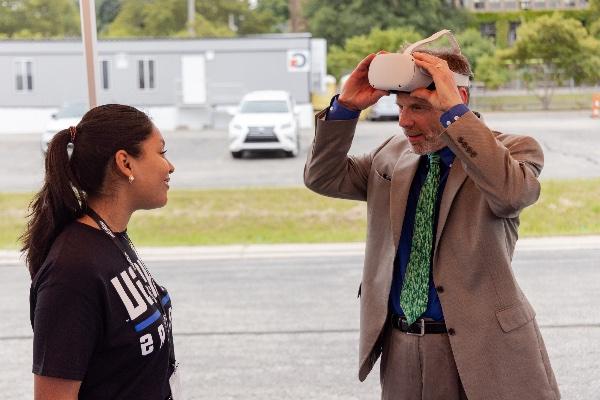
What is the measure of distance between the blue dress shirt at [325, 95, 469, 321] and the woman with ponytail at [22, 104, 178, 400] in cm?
52

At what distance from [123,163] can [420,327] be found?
32.7 inches

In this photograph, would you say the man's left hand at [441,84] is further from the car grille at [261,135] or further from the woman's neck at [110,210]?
the car grille at [261,135]

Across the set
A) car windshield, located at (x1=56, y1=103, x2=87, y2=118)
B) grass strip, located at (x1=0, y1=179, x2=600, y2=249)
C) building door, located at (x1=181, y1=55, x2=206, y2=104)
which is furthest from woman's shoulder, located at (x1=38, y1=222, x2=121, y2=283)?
building door, located at (x1=181, y1=55, x2=206, y2=104)

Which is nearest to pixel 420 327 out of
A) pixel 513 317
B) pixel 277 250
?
pixel 513 317

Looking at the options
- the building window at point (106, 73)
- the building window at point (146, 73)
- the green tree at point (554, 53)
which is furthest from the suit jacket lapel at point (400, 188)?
the green tree at point (554, 53)

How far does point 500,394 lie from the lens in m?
1.93

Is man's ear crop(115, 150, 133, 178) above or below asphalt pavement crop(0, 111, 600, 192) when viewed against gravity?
above

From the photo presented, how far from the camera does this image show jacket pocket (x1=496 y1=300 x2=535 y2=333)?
1924 mm

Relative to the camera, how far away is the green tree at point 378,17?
33.1 m

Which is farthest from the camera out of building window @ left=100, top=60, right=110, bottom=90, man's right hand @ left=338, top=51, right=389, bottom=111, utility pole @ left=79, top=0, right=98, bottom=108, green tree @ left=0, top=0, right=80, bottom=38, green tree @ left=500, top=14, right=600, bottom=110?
green tree @ left=0, top=0, right=80, bottom=38

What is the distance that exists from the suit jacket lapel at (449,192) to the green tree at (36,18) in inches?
1143

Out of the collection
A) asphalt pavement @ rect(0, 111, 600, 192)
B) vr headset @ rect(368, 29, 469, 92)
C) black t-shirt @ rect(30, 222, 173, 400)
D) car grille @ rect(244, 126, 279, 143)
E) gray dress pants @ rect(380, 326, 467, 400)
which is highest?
vr headset @ rect(368, 29, 469, 92)

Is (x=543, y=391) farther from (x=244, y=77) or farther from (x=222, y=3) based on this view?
(x=222, y=3)

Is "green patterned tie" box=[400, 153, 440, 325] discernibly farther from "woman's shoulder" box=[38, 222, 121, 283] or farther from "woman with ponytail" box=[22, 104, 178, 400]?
"woman's shoulder" box=[38, 222, 121, 283]
